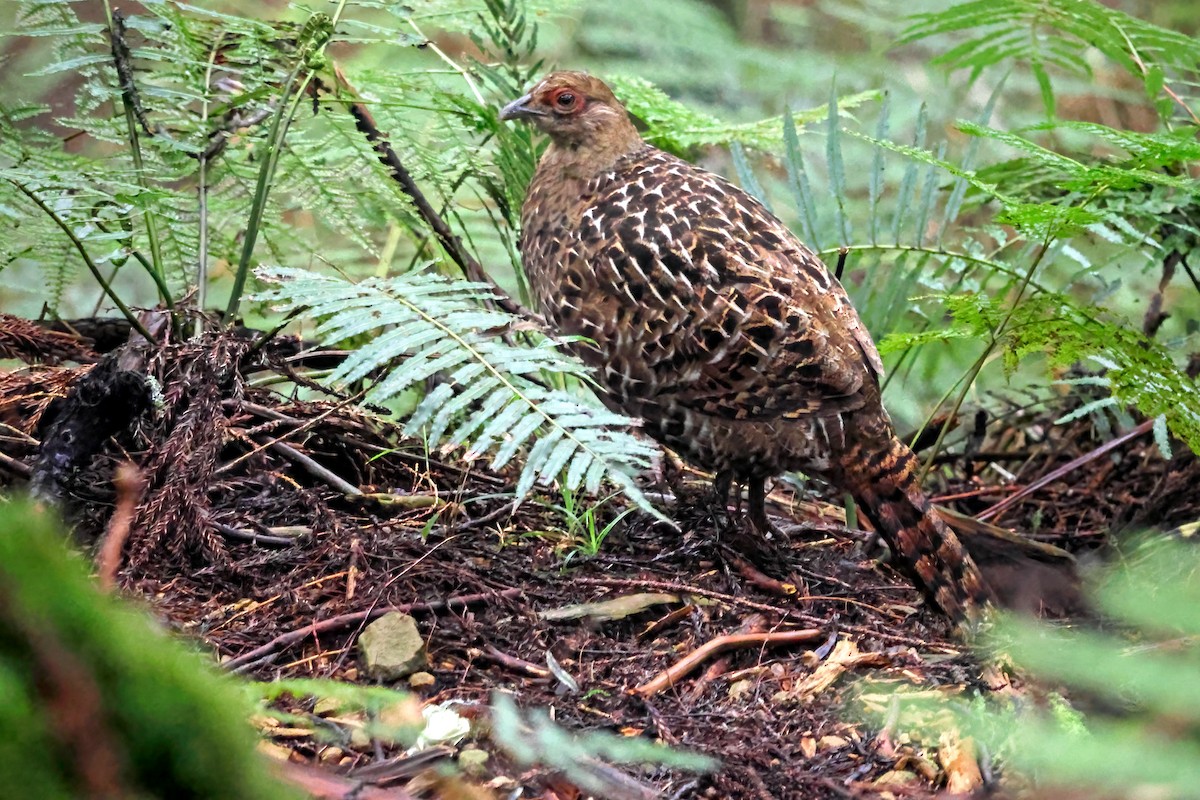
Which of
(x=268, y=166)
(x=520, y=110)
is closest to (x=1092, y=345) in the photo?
(x=520, y=110)

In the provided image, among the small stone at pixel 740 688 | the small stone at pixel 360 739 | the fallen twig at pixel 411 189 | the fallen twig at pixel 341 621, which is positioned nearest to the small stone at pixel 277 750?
the small stone at pixel 360 739

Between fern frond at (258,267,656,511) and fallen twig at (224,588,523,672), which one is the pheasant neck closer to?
fern frond at (258,267,656,511)

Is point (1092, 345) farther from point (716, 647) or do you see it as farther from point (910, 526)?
point (716, 647)

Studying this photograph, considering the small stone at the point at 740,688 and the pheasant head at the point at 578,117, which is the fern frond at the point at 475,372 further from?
the pheasant head at the point at 578,117

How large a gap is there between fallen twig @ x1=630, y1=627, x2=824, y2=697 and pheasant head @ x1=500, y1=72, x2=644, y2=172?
2202mm

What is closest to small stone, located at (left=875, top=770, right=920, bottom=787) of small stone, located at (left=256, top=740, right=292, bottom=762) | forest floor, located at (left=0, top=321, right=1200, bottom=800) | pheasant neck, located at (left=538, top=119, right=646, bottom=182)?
forest floor, located at (left=0, top=321, right=1200, bottom=800)

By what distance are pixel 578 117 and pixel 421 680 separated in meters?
2.67

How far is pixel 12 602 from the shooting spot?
1.05 m

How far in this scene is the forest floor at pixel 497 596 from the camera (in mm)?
2201

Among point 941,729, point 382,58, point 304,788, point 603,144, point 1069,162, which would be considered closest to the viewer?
point 304,788

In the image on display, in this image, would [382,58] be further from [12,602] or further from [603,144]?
[12,602]

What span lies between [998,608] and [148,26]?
130 inches

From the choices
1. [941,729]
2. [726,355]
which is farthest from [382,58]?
[941,729]

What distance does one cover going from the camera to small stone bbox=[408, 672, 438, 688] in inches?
94.0
